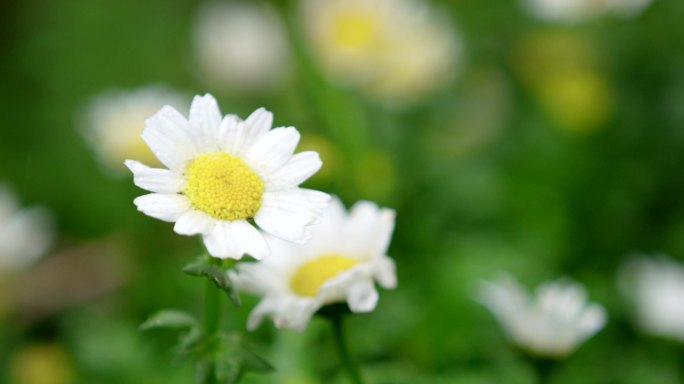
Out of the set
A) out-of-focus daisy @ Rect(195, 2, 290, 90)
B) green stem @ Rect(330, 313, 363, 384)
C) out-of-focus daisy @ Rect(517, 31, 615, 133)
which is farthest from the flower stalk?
out-of-focus daisy @ Rect(195, 2, 290, 90)

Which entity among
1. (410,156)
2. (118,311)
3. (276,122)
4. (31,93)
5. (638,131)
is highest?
(638,131)

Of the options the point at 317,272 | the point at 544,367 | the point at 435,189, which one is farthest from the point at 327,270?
the point at 435,189

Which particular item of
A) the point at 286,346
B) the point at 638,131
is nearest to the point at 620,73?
the point at 638,131

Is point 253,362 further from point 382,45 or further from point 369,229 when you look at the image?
point 382,45

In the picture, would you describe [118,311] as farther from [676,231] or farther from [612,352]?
[676,231]

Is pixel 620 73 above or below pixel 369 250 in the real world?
above

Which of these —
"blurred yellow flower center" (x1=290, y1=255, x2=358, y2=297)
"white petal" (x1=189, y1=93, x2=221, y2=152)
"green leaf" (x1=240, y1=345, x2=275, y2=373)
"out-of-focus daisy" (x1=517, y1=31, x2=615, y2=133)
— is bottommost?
"green leaf" (x1=240, y1=345, x2=275, y2=373)

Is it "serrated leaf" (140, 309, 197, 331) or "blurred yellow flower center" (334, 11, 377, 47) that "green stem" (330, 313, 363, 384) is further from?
"blurred yellow flower center" (334, 11, 377, 47)
